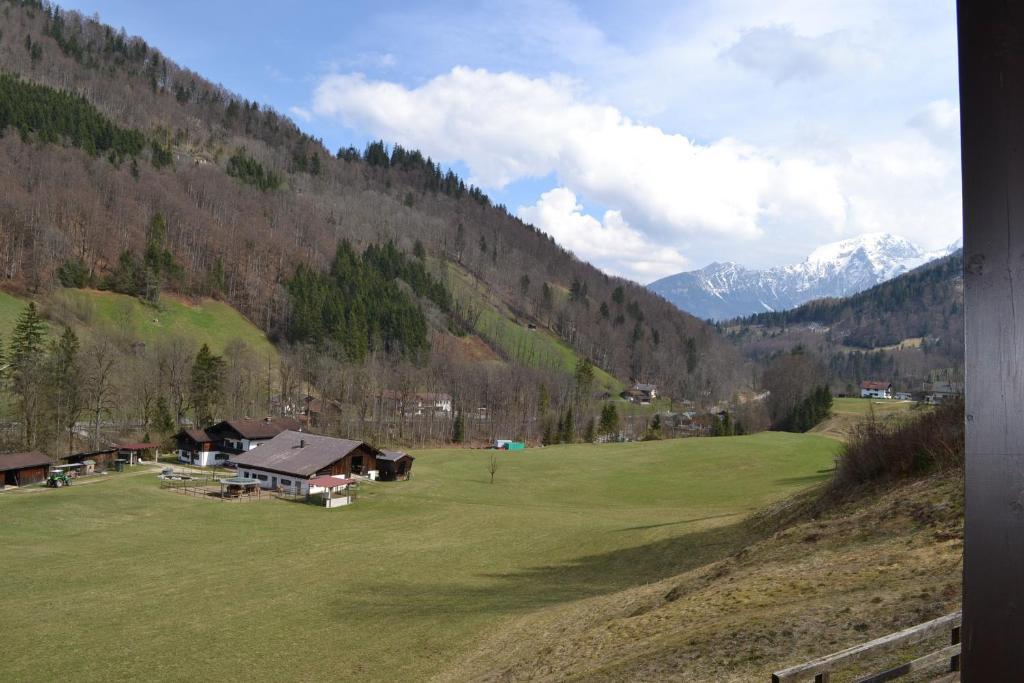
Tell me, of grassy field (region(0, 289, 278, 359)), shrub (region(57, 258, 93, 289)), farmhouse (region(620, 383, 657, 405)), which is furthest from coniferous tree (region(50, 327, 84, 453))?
farmhouse (region(620, 383, 657, 405))

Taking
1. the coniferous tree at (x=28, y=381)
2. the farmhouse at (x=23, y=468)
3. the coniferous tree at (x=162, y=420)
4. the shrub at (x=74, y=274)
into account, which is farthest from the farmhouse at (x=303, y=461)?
the shrub at (x=74, y=274)

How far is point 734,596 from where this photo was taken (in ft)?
58.0

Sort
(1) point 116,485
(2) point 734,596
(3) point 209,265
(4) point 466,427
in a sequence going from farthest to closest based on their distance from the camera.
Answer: (3) point 209,265
(4) point 466,427
(1) point 116,485
(2) point 734,596

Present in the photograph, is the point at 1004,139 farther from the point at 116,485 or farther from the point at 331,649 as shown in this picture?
the point at 116,485

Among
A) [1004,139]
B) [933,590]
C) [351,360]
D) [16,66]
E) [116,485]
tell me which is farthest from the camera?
[16,66]

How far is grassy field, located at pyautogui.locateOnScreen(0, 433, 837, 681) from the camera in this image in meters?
21.3

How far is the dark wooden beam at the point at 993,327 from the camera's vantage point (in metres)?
1.90

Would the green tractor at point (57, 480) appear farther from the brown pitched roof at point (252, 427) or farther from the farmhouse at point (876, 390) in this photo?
the farmhouse at point (876, 390)

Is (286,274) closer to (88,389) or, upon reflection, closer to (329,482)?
(88,389)

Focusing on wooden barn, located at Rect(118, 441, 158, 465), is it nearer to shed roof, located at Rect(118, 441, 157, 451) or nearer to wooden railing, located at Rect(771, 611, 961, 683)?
shed roof, located at Rect(118, 441, 157, 451)

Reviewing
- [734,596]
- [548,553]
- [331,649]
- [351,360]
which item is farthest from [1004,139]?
[351,360]

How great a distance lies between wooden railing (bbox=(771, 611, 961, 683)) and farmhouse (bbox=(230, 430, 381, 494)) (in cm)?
4998

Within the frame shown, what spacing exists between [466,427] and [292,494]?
50.0 metres

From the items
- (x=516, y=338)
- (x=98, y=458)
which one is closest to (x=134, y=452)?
(x=98, y=458)
